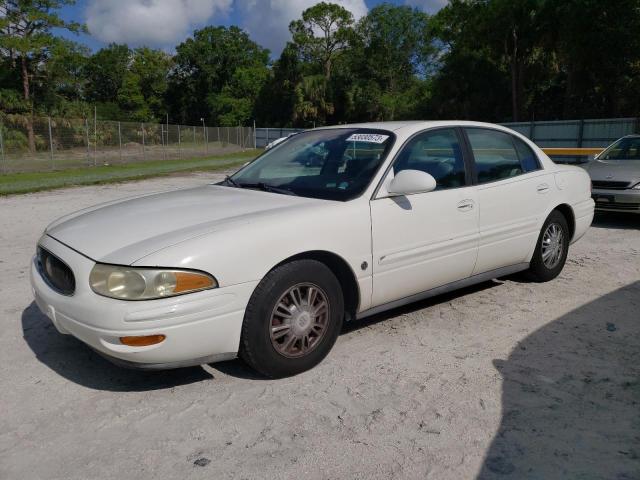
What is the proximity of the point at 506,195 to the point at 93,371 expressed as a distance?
3.36 meters

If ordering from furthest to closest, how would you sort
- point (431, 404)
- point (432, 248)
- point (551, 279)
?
point (551, 279), point (432, 248), point (431, 404)

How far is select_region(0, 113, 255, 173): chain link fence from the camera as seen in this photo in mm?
20969

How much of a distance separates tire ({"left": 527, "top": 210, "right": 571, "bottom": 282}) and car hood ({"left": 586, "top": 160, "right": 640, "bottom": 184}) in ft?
11.2

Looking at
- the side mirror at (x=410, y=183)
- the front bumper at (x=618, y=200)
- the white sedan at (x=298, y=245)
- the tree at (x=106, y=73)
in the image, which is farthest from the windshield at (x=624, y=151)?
the tree at (x=106, y=73)

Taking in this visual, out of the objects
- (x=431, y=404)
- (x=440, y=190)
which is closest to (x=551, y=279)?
(x=440, y=190)

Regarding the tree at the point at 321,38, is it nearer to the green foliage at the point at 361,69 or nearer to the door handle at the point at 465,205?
the green foliage at the point at 361,69

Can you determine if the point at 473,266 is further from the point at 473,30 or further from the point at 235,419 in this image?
the point at 473,30

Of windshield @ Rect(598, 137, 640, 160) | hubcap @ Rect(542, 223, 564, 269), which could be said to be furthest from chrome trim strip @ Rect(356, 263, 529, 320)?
windshield @ Rect(598, 137, 640, 160)

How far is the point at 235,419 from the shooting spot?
3031 mm

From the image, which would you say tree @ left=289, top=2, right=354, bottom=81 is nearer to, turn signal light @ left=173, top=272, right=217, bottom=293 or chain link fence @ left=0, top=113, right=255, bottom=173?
chain link fence @ left=0, top=113, right=255, bottom=173

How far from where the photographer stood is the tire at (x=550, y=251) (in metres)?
5.25

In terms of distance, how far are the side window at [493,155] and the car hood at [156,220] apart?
162 cm

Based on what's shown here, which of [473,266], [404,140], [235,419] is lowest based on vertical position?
[235,419]

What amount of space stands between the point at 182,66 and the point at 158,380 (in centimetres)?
8498
